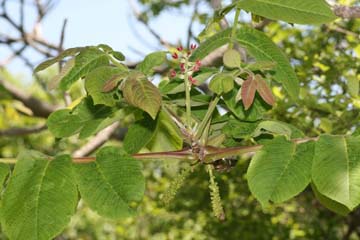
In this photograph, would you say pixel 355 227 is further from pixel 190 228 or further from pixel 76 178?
pixel 76 178

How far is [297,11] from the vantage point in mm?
1284

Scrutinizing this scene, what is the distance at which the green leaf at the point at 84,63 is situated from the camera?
1389 mm

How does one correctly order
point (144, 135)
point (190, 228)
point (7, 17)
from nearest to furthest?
point (144, 135) → point (7, 17) → point (190, 228)

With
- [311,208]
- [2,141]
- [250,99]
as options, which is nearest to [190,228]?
[311,208]

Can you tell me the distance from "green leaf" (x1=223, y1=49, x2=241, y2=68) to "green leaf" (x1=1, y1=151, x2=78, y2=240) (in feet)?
1.26

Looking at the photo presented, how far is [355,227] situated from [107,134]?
1811mm

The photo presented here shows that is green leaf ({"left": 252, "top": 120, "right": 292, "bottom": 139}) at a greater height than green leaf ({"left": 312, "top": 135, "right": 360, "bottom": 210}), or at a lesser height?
lesser

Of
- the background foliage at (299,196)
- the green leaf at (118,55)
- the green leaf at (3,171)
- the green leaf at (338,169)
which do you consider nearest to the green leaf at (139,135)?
the green leaf at (118,55)

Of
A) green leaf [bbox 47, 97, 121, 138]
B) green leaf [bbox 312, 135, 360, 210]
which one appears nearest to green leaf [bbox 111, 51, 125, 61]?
green leaf [bbox 47, 97, 121, 138]

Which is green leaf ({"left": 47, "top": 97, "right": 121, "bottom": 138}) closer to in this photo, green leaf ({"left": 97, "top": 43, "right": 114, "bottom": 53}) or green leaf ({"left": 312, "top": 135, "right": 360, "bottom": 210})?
green leaf ({"left": 97, "top": 43, "right": 114, "bottom": 53})

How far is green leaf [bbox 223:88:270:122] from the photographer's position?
1.40 meters

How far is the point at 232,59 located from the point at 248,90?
9cm

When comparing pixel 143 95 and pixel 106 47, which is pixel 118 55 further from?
pixel 143 95

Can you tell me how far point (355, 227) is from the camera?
4.18 metres
